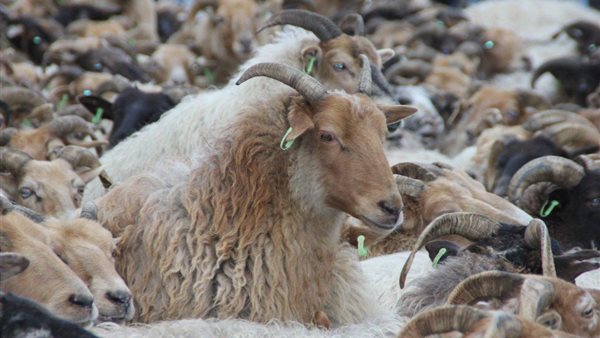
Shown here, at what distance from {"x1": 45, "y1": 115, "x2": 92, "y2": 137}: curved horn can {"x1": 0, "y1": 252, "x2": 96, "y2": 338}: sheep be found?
4.98 m

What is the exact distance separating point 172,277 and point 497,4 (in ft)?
59.0

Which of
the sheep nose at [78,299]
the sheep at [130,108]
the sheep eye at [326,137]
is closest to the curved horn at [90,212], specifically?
the sheep nose at [78,299]

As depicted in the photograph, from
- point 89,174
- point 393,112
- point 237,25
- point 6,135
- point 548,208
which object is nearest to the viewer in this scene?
point 393,112

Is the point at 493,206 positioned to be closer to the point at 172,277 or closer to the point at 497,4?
the point at 172,277

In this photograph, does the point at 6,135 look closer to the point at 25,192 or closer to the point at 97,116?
the point at 25,192

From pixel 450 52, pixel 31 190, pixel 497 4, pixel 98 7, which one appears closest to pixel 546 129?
pixel 31 190

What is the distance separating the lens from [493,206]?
7750mm

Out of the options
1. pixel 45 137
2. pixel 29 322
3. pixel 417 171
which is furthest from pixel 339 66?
pixel 29 322

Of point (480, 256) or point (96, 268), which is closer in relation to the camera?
point (96, 268)

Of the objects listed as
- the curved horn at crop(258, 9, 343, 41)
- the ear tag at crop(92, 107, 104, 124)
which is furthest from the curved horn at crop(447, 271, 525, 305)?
the ear tag at crop(92, 107, 104, 124)

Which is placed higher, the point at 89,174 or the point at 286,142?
the point at 286,142

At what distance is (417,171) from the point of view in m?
8.18

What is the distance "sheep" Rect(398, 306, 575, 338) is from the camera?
4.41 meters

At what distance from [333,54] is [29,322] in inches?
208
